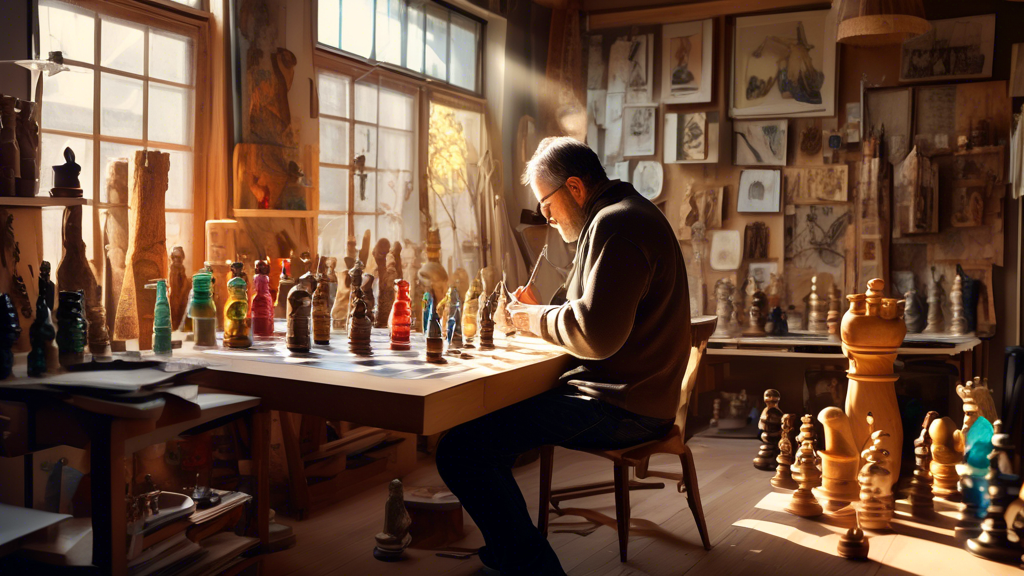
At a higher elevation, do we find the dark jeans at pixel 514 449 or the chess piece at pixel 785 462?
the dark jeans at pixel 514 449

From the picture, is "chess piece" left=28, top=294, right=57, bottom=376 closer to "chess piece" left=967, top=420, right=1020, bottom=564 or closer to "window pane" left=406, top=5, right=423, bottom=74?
"chess piece" left=967, top=420, right=1020, bottom=564

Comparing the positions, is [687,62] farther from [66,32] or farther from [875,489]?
[66,32]

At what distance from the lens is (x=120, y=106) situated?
3.51 meters

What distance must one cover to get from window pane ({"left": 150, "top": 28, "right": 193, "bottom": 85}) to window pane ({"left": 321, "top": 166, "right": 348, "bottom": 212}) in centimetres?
97

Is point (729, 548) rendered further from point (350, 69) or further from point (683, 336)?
point (350, 69)

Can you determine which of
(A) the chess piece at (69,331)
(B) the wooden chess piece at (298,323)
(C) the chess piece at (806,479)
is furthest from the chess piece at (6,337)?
(C) the chess piece at (806,479)

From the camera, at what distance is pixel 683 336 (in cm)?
288

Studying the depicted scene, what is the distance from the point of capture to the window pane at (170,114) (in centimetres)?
367

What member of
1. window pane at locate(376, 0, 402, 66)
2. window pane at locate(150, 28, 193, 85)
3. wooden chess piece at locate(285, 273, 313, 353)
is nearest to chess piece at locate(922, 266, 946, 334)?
window pane at locate(376, 0, 402, 66)

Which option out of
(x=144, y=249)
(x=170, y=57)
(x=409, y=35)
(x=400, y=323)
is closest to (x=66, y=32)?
(x=170, y=57)

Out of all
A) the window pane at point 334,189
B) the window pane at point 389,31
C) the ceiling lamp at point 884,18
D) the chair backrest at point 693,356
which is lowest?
the chair backrest at point 693,356

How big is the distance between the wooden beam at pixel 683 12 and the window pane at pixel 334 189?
8.85ft

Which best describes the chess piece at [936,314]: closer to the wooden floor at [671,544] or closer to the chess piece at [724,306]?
the chess piece at [724,306]

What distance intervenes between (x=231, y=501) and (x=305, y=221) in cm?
173
